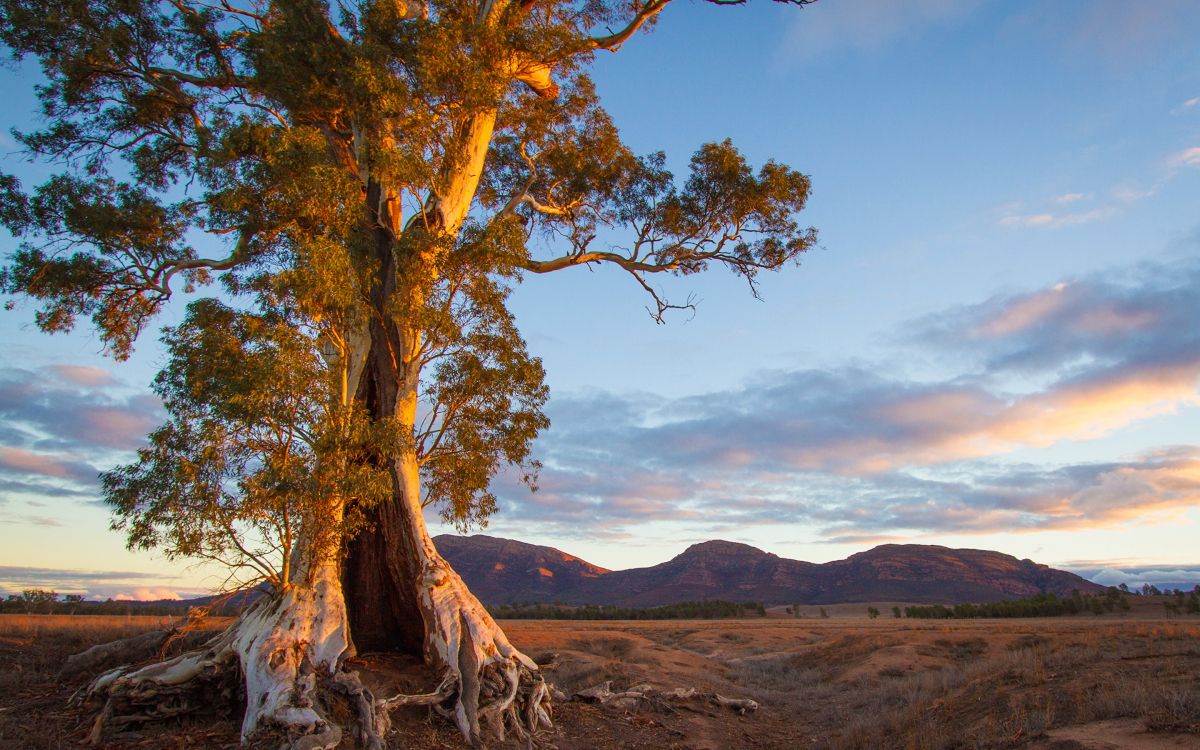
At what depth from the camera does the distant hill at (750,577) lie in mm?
84688

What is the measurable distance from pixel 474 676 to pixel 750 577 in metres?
96.9

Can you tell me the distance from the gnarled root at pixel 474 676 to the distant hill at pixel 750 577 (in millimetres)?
75106

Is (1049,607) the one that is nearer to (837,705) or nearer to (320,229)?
(837,705)

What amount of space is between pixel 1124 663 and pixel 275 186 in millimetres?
12225

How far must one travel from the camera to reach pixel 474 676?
27.5ft

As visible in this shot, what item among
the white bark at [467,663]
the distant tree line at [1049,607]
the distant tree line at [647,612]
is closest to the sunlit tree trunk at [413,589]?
the white bark at [467,663]

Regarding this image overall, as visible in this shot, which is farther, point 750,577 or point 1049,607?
point 750,577

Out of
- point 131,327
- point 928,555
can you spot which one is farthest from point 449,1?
point 928,555

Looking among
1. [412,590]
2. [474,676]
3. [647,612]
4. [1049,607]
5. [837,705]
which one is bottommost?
[837,705]

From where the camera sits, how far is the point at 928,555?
94312mm

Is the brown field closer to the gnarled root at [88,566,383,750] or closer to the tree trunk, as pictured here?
the gnarled root at [88,566,383,750]

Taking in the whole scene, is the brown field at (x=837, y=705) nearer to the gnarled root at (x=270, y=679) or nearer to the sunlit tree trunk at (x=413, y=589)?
the gnarled root at (x=270, y=679)

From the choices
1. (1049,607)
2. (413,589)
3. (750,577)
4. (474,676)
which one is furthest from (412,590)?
(750,577)

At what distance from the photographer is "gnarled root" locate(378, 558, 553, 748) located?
26.4 feet
